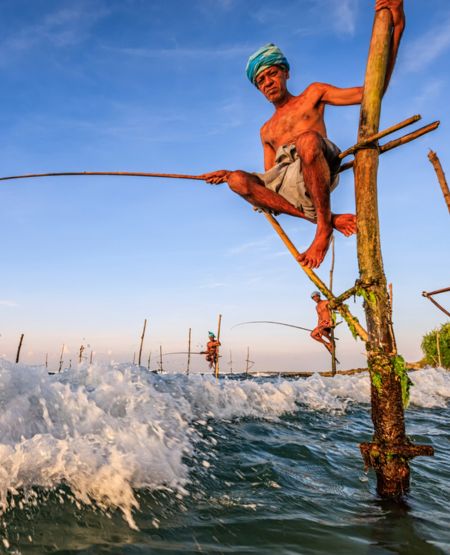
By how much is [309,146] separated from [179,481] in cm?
295

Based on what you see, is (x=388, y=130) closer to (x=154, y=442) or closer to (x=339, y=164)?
(x=339, y=164)

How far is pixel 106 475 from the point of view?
9.66ft

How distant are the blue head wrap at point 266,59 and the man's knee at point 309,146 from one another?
0.83 m

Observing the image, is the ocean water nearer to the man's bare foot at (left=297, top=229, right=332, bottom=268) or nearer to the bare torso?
the man's bare foot at (left=297, top=229, right=332, bottom=268)

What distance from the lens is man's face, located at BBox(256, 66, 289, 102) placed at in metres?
3.55

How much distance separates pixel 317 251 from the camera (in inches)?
133

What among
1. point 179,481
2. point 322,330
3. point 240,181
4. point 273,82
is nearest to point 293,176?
Answer: point 240,181

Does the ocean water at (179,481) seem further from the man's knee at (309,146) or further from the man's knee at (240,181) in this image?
the man's knee at (309,146)

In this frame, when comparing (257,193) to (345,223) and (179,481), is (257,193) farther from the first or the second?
(179,481)

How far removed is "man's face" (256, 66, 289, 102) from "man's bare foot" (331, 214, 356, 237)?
1.25 meters

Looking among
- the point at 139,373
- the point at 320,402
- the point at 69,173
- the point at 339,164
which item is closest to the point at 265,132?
the point at 339,164

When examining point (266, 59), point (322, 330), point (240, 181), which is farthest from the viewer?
point (322, 330)

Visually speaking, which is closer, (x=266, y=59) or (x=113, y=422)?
(x=266, y=59)

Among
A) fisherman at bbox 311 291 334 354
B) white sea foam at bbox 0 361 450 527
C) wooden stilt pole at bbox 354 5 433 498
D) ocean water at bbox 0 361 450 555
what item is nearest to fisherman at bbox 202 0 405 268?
wooden stilt pole at bbox 354 5 433 498
